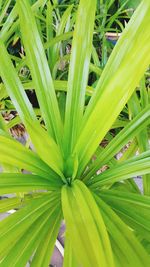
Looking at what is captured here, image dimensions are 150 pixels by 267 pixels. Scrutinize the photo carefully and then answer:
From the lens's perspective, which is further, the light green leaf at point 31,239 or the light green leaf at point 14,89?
the light green leaf at point 14,89

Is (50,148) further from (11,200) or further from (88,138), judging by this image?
(11,200)

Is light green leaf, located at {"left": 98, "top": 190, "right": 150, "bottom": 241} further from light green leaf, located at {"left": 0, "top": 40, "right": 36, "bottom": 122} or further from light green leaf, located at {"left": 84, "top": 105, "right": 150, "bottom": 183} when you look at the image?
light green leaf, located at {"left": 0, "top": 40, "right": 36, "bottom": 122}

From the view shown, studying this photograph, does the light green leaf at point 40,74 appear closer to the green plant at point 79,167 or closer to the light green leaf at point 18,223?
the green plant at point 79,167

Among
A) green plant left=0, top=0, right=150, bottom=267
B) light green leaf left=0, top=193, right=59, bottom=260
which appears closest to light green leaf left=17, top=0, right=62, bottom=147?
green plant left=0, top=0, right=150, bottom=267

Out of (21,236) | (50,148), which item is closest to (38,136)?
(50,148)

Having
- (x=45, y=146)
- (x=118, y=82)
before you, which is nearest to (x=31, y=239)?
(x=45, y=146)

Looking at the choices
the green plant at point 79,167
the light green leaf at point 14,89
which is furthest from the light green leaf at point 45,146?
the light green leaf at point 14,89

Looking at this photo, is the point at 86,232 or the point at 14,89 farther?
the point at 14,89

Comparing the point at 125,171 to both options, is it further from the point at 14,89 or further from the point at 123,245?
the point at 14,89

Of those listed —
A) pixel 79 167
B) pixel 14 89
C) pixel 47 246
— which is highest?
pixel 14 89

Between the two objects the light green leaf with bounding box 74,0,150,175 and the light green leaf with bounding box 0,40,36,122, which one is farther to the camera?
the light green leaf with bounding box 0,40,36,122
